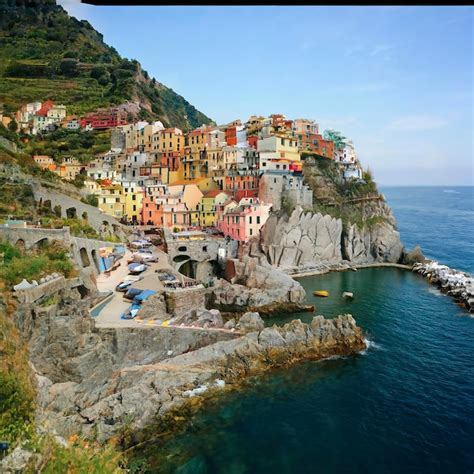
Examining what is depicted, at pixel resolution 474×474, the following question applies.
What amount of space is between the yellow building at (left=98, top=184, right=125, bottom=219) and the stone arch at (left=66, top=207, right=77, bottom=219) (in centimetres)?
890

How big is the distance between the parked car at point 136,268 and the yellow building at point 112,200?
15290 millimetres

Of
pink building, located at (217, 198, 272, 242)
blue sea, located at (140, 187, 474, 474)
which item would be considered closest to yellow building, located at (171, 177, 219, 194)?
pink building, located at (217, 198, 272, 242)

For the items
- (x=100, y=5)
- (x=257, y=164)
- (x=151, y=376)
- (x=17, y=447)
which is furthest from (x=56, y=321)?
(x=257, y=164)

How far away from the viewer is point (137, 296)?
2142 cm

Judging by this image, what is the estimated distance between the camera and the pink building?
38.5 metres

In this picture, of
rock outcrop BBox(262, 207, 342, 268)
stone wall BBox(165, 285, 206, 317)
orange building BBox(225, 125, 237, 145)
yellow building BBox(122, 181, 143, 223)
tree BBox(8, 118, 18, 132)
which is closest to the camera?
stone wall BBox(165, 285, 206, 317)

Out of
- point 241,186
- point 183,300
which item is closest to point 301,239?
point 241,186

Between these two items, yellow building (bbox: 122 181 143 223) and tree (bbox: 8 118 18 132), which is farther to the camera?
tree (bbox: 8 118 18 132)

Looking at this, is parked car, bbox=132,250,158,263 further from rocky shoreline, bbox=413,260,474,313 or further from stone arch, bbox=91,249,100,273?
rocky shoreline, bbox=413,260,474,313

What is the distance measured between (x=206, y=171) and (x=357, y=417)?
116 ft

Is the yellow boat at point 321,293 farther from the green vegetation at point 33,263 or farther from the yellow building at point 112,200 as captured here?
the yellow building at point 112,200

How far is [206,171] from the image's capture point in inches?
1868

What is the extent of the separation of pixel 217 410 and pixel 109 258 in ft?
48.5

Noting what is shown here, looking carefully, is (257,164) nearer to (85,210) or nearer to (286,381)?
(85,210)
